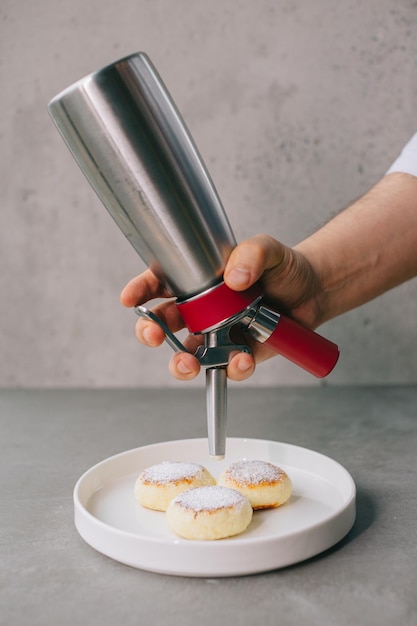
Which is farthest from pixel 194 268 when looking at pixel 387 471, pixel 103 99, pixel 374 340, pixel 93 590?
pixel 374 340

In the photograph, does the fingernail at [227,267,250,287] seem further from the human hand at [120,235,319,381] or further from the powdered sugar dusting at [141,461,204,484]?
the powdered sugar dusting at [141,461,204,484]

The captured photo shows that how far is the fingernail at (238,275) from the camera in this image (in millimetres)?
715

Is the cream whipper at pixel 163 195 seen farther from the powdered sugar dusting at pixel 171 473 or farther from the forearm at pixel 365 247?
the forearm at pixel 365 247

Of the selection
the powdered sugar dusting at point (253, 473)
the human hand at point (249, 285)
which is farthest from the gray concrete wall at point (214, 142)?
the powdered sugar dusting at point (253, 473)

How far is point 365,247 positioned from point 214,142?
0.63 meters

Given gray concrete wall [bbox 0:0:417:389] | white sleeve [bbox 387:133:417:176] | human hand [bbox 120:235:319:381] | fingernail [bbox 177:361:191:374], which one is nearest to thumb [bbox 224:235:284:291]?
human hand [bbox 120:235:319:381]

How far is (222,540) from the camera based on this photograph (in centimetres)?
65

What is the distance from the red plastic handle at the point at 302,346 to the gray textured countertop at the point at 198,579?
0.59 ft

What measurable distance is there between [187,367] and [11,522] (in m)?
0.27

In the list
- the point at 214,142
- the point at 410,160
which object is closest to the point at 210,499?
the point at 410,160

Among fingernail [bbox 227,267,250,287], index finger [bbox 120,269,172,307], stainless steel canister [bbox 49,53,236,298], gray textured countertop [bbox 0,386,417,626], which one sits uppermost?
stainless steel canister [bbox 49,53,236,298]

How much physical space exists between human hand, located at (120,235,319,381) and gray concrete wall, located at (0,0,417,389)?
566 mm

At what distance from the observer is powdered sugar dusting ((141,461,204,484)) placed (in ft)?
2.50

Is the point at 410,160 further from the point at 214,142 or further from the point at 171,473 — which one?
the point at 171,473
